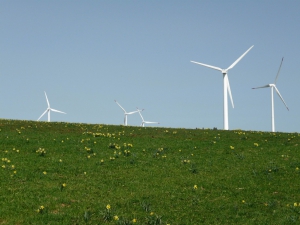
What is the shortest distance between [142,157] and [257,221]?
10.3 metres

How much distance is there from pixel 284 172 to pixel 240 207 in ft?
20.3

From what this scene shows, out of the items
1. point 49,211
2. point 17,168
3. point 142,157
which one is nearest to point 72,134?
point 142,157

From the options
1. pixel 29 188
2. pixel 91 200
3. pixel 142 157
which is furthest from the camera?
pixel 142 157

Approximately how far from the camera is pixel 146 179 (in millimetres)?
21312

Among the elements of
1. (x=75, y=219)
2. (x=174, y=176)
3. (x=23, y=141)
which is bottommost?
(x=75, y=219)

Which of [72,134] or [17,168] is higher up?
[72,134]

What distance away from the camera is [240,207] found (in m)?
17.9

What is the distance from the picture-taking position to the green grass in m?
16.6

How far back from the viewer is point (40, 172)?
21656mm

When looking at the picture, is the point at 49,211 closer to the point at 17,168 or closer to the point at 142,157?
the point at 17,168

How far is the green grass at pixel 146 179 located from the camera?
654 inches

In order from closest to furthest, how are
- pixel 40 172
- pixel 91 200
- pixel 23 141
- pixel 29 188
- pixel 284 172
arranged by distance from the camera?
pixel 91 200
pixel 29 188
pixel 40 172
pixel 284 172
pixel 23 141

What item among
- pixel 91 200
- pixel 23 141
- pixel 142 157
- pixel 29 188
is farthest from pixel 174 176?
pixel 23 141

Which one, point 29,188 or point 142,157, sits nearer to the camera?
point 29,188
